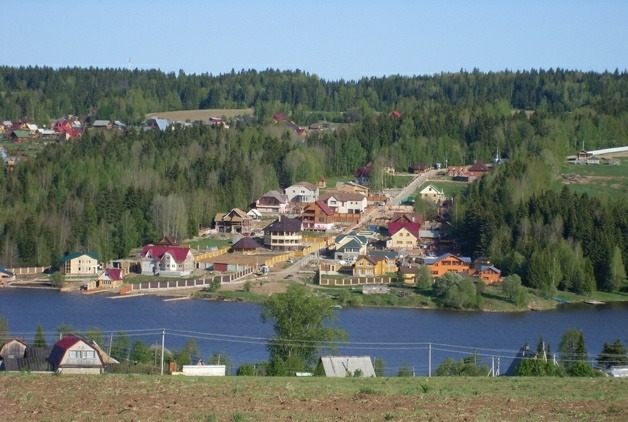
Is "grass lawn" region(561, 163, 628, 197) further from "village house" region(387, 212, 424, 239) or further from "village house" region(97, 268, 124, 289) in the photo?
"village house" region(97, 268, 124, 289)

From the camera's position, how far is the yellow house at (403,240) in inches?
1020

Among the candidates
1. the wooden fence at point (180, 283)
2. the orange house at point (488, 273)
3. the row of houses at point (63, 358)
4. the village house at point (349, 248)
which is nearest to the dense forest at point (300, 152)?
the orange house at point (488, 273)

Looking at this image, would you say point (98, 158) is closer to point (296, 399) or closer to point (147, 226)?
point (147, 226)

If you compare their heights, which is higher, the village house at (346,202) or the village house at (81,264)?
the village house at (346,202)

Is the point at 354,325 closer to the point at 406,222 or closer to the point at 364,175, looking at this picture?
the point at 406,222

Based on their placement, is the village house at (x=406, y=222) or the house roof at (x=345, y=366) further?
the village house at (x=406, y=222)

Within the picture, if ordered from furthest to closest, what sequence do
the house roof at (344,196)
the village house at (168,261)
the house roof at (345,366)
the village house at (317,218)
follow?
the house roof at (344,196) → the village house at (317,218) → the village house at (168,261) → the house roof at (345,366)

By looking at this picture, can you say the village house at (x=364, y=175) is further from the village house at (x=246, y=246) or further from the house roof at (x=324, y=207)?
the village house at (x=246, y=246)

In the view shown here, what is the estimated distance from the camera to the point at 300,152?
107ft

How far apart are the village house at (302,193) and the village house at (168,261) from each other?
6.07 meters

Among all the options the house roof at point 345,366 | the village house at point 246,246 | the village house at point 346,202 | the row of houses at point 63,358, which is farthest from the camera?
the village house at point 346,202

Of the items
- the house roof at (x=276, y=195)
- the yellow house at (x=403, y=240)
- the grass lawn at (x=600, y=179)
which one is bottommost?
the yellow house at (x=403, y=240)

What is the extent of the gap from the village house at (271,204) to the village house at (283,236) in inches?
121

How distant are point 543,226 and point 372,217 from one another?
4743 mm
